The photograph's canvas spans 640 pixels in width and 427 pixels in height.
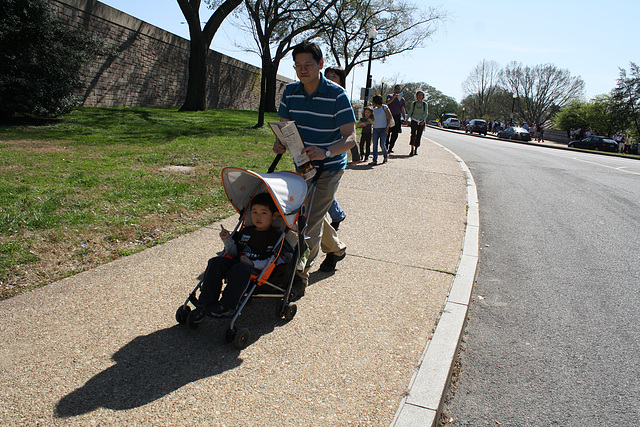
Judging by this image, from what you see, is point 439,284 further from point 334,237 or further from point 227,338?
point 227,338

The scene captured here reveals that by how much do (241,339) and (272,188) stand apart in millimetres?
1055

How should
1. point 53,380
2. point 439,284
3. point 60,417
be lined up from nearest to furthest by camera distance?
point 60,417, point 53,380, point 439,284

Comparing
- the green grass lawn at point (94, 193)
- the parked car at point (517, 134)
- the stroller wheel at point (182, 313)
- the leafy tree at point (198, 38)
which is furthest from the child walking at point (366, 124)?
the parked car at point (517, 134)

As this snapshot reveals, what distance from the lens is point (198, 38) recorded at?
20.4 m

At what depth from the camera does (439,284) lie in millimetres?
4344

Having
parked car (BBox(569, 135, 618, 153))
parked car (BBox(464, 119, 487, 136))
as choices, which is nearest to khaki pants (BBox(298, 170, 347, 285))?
parked car (BBox(569, 135, 618, 153))

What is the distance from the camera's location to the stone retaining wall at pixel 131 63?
16.9 m

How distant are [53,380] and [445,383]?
2311 mm

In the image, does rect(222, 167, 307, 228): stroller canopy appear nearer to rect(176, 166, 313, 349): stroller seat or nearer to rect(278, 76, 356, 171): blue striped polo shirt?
rect(176, 166, 313, 349): stroller seat

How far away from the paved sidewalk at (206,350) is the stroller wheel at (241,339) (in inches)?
2.3

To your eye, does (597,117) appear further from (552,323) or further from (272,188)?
(272,188)

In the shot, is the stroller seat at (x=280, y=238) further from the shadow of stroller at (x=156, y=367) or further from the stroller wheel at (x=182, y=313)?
the shadow of stroller at (x=156, y=367)

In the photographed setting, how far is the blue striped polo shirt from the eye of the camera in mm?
3715

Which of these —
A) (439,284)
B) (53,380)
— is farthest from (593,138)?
(53,380)
